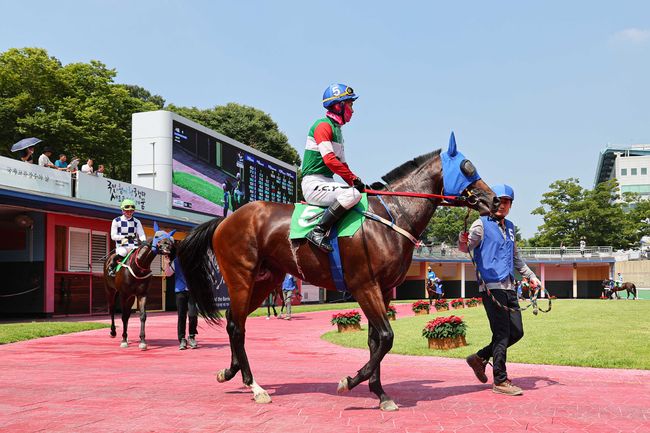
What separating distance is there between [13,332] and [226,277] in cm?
898

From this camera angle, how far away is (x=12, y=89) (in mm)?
38188

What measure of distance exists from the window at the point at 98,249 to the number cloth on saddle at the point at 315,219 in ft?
62.2

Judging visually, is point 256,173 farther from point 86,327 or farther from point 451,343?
point 451,343

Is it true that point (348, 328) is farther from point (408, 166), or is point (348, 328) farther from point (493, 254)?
point (408, 166)

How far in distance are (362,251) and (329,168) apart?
2.89 feet

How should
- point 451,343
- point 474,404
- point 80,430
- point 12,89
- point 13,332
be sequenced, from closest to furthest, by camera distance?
point 80,430
point 474,404
point 451,343
point 13,332
point 12,89

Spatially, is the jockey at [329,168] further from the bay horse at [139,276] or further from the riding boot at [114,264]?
the riding boot at [114,264]

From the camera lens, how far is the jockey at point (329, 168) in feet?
19.4

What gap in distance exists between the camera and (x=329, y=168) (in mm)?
6031

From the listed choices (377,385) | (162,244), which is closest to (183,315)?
(162,244)

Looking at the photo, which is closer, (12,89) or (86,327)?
(86,327)

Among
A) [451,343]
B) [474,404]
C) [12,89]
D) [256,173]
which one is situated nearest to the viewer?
[474,404]

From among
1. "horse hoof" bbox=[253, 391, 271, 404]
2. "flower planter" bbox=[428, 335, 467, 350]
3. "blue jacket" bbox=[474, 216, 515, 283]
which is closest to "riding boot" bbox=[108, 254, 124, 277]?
"flower planter" bbox=[428, 335, 467, 350]

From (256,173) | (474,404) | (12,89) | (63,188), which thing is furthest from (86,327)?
(12,89)
